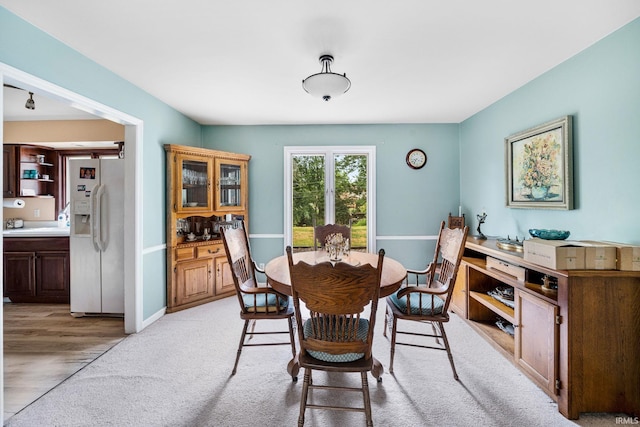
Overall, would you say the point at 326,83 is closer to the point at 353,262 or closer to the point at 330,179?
the point at 353,262

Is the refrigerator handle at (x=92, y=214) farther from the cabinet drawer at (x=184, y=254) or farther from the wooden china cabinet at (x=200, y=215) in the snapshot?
the cabinet drawer at (x=184, y=254)

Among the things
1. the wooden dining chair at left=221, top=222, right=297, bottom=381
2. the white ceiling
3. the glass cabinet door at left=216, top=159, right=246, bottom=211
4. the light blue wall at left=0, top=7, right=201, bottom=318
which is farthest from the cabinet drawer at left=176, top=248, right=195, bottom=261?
the white ceiling

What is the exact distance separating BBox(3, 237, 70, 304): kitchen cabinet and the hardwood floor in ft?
0.48

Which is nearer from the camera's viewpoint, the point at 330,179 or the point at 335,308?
the point at 335,308

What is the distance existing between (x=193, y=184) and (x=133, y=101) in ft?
3.76

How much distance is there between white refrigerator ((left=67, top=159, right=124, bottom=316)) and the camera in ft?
10.4

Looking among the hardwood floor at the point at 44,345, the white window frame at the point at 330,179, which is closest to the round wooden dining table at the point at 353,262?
the white window frame at the point at 330,179

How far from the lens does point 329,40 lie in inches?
82.9

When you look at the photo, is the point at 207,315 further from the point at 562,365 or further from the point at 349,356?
the point at 562,365

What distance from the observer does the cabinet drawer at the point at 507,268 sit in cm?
224

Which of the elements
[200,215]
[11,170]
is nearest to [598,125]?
[200,215]

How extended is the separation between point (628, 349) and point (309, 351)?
195 cm

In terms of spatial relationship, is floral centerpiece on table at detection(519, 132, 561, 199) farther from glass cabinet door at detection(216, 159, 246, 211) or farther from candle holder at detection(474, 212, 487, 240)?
glass cabinet door at detection(216, 159, 246, 211)

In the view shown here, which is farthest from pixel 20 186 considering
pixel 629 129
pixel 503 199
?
pixel 629 129
